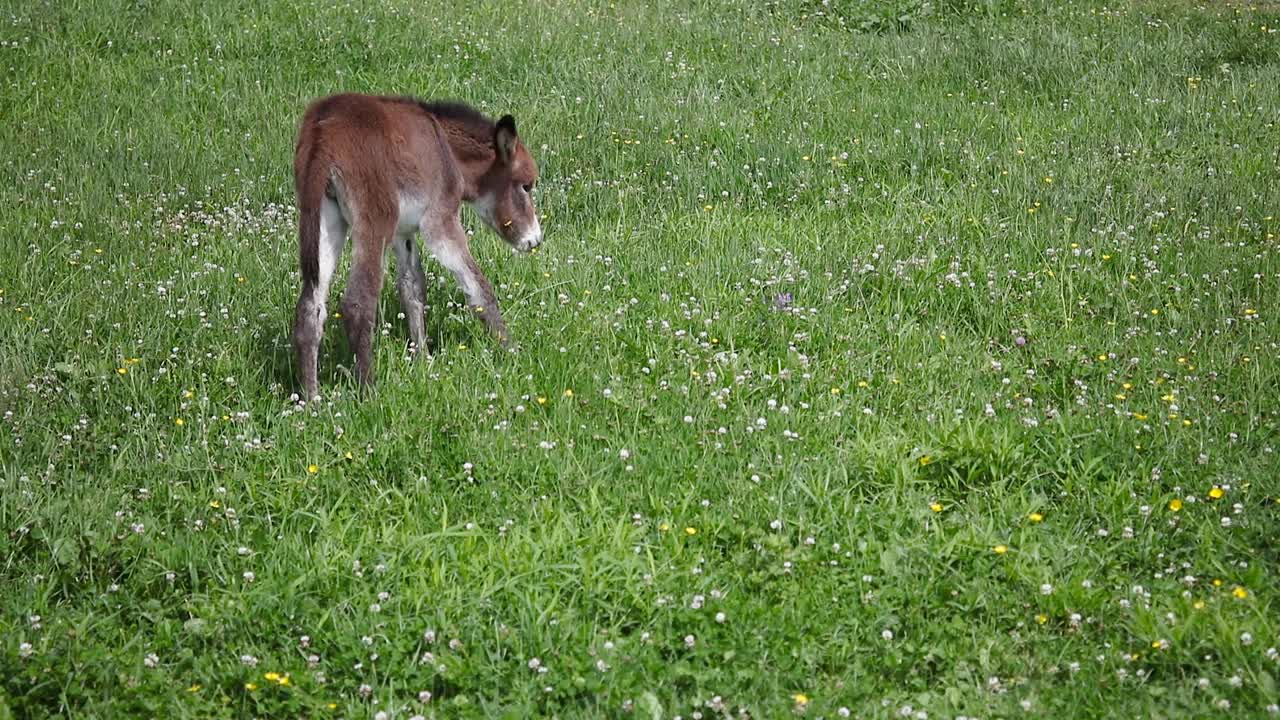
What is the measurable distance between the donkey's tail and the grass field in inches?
23.6

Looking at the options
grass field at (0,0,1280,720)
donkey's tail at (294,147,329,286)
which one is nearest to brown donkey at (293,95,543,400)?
donkey's tail at (294,147,329,286)

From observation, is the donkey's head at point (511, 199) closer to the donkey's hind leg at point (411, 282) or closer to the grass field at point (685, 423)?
the grass field at point (685, 423)

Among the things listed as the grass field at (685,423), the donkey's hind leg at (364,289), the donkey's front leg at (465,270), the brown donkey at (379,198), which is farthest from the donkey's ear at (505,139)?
the donkey's hind leg at (364,289)

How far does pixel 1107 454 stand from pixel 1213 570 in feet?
2.57

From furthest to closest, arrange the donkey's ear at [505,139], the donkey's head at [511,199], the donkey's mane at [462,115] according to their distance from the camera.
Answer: the donkey's head at [511,199]
the donkey's mane at [462,115]
the donkey's ear at [505,139]

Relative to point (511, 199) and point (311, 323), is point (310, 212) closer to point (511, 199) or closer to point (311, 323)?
point (311, 323)

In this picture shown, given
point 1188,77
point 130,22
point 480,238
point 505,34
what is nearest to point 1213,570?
point 480,238

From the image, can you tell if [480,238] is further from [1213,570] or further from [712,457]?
[1213,570]

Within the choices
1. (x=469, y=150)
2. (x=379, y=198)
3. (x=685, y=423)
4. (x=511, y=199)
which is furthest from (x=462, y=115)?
(x=685, y=423)

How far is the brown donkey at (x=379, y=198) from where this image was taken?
19.1ft

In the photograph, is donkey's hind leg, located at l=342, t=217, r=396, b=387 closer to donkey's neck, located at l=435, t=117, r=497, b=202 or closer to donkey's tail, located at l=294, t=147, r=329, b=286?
donkey's tail, located at l=294, t=147, r=329, b=286

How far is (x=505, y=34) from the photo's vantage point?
456 inches

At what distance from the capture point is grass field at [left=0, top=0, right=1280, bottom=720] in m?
4.15

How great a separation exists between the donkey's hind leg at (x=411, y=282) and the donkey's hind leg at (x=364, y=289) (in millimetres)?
585
